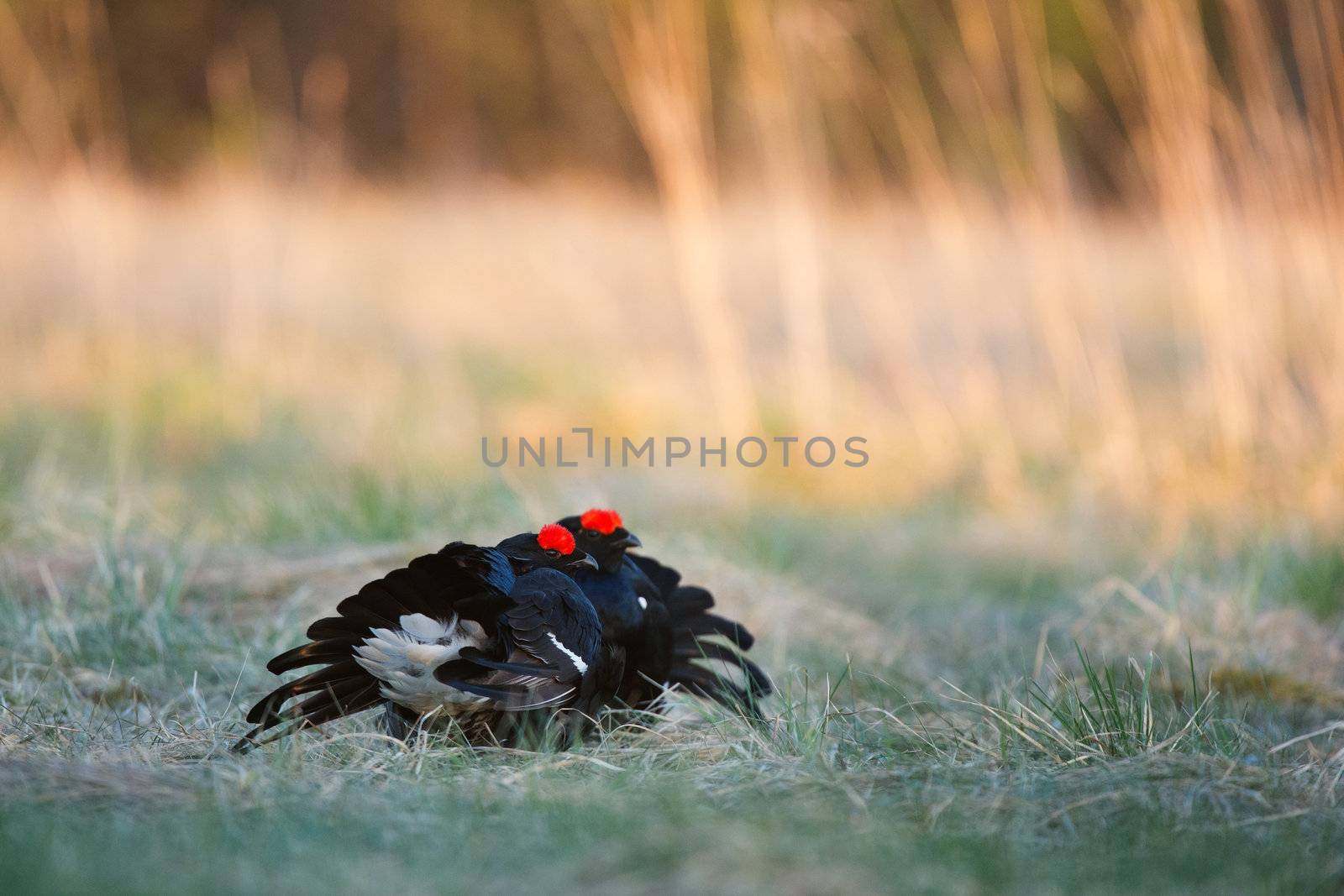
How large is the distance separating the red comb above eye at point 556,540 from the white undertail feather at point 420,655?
241 mm

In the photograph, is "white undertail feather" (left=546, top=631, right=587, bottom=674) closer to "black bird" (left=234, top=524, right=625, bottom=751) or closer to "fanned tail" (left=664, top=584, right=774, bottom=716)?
"black bird" (left=234, top=524, right=625, bottom=751)

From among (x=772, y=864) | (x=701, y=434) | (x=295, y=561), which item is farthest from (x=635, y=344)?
(x=772, y=864)

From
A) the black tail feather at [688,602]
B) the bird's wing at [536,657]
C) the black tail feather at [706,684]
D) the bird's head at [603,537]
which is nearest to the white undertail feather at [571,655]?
the bird's wing at [536,657]

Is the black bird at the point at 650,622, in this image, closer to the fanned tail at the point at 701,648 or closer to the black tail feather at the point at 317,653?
the fanned tail at the point at 701,648

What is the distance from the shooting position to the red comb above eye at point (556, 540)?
232 centimetres

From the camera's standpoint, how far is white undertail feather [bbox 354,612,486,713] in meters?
2.07

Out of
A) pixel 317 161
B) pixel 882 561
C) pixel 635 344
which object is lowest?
pixel 882 561

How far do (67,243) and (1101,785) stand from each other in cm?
631

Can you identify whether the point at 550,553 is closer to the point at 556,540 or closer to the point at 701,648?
the point at 556,540

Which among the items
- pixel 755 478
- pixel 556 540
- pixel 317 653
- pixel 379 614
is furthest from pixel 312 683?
pixel 755 478

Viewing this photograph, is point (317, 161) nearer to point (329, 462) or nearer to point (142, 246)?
point (142, 246)

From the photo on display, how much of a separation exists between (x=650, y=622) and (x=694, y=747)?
1.22 feet

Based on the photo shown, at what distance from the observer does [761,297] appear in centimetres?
886

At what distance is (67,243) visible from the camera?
21.6ft
